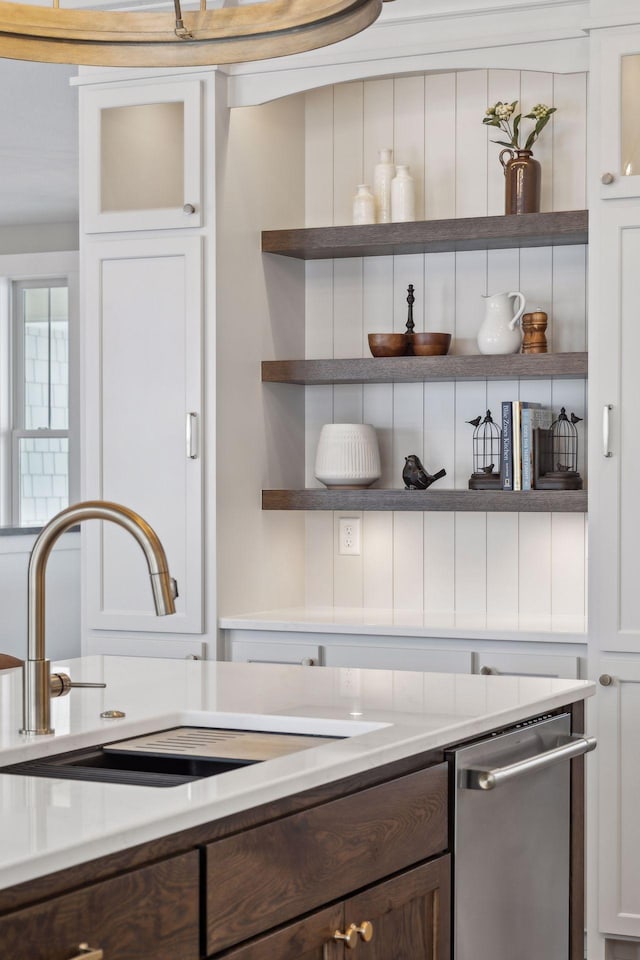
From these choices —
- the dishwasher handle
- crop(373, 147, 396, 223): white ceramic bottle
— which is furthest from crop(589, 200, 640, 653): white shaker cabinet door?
the dishwasher handle

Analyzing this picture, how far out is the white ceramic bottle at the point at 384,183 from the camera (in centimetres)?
408

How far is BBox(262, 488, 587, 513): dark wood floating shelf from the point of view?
368 cm

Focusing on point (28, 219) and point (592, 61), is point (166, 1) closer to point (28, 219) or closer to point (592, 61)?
point (592, 61)

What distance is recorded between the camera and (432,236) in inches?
153

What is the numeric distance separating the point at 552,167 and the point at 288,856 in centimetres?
290

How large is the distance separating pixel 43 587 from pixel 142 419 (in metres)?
2.12

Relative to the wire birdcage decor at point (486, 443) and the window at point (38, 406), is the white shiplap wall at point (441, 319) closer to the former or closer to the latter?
the wire birdcage decor at point (486, 443)

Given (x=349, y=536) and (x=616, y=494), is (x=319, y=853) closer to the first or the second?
(x=616, y=494)

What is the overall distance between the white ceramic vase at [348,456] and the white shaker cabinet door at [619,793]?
3.34 feet

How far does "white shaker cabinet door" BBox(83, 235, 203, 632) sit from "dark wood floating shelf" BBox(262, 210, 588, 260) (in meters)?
0.39

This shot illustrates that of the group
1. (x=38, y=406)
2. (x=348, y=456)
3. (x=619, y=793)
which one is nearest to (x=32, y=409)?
(x=38, y=406)

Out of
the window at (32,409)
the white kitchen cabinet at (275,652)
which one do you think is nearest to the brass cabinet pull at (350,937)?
the white kitchen cabinet at (275,652)

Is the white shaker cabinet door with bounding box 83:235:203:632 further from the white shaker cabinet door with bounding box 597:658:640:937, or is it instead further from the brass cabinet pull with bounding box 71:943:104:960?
the brass cabinet pull with bounding box 71:943:104:960

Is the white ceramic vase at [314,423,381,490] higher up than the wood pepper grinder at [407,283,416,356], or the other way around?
the wood pepper grinder at [407,283,416,356]
